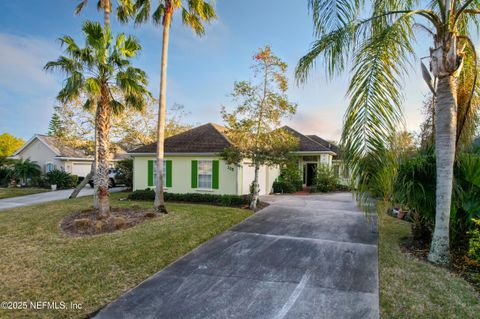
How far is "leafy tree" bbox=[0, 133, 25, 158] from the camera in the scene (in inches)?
1406

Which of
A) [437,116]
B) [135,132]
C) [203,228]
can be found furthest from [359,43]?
[135,132]

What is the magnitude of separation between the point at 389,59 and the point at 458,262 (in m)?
4.48

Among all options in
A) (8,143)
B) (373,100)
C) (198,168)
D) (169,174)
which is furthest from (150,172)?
(8,143)

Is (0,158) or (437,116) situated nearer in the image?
(437,116)

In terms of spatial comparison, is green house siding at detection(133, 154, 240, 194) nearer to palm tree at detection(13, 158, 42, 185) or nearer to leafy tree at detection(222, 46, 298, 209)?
leafy tree at detection(222, 46, 298, 209)

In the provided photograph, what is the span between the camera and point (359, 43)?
4.77 metres

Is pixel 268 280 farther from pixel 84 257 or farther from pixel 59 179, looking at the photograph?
pixel 59 179

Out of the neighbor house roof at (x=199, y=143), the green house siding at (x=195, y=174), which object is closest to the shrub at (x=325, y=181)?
the neighbor house roof at (x=199, y=143)

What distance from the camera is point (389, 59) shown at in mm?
4336

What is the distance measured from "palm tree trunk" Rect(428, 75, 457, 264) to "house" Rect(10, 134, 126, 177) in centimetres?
2788

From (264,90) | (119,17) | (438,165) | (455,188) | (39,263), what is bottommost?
(39,263)

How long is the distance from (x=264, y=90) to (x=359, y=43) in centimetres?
657

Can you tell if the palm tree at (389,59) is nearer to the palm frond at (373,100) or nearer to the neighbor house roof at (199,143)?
the palm frond at (373,100)

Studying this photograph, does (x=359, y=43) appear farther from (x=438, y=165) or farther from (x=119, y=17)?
(x=119, y=17)
